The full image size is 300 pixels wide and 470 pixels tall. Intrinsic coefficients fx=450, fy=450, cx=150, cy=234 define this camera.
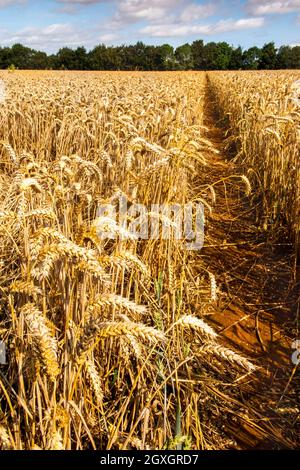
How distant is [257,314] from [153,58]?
66599 mm

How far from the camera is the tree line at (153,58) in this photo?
5566 centimetres

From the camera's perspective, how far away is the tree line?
5566 centimetres

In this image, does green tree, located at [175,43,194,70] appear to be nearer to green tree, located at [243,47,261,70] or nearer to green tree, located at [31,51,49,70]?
green tree, located at [243,47,261,70]

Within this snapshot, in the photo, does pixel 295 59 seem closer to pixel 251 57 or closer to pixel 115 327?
pixel 251 57

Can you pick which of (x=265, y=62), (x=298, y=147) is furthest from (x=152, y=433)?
(x=265, y=62)

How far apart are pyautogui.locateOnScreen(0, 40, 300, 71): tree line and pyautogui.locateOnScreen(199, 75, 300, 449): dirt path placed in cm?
4928

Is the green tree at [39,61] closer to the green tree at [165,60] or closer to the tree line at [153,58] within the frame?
the tree line at [153,58]

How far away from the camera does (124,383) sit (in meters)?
1.93

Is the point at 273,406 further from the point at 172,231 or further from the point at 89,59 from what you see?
the point at 89,59

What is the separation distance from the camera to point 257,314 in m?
2.81

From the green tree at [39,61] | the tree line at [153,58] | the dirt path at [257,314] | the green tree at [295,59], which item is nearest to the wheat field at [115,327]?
the dirt path at [257,314]

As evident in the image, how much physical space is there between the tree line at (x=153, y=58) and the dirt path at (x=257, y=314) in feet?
162
